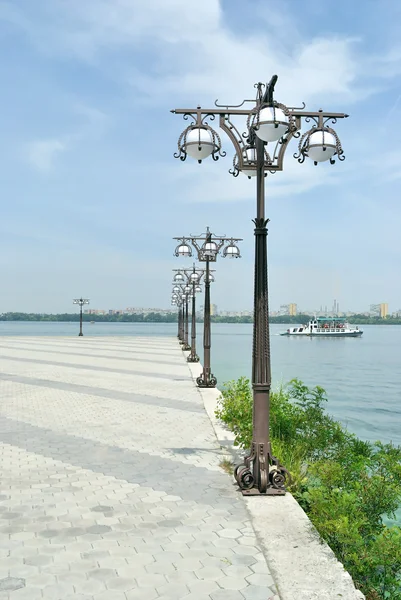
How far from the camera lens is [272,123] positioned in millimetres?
5406

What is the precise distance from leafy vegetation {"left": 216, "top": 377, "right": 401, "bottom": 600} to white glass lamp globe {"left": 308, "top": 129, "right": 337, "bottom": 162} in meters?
3.35

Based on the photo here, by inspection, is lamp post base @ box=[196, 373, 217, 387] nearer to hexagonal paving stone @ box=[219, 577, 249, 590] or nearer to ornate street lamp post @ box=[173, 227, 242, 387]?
ornate street lamp post @ box=[173, 227, 242, 387]

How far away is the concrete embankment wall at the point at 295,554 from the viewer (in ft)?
12.1

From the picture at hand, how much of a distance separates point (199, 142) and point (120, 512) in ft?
12.6

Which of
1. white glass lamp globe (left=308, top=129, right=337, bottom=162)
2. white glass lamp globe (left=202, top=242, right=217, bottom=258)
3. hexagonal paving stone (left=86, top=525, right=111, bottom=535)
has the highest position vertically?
white glass lamp globe (left=308, top=129, right=337, bottom=162)

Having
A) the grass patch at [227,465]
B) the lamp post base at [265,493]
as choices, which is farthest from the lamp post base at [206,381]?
the lamp post base at [265,493]

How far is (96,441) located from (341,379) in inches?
854

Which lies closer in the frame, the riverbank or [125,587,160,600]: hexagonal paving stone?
[125,587,160,600]: hexagonal paving stone

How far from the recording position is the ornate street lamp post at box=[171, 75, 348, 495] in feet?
19.0

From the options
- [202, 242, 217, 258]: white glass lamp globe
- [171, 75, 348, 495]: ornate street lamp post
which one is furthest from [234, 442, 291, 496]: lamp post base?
[202, 242, 217, 258]: white glass lamp globe

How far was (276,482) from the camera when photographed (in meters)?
5.81

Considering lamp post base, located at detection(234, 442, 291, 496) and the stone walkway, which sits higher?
lamp post base, located at detection(234, 442, 291, 496)

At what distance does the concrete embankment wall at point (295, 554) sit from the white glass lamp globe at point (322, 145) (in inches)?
141

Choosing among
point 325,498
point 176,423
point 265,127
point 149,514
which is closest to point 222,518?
point 149,514
